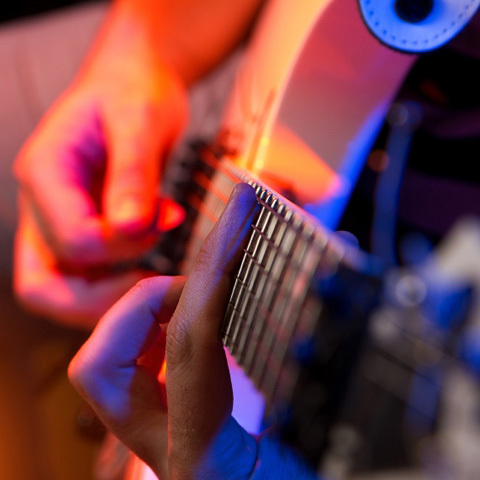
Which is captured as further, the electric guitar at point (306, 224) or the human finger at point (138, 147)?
the human finger at point (138, 147)

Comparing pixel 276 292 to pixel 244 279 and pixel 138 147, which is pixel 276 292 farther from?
pixel 138 147

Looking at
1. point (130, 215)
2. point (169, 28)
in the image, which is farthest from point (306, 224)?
point (169, 28)

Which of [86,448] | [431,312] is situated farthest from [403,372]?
[86,448]

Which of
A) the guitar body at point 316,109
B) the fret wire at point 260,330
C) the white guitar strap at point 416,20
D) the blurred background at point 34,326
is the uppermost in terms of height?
the white guitar strap at point 416,20

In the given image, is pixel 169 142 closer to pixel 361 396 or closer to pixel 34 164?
pixel 34 164

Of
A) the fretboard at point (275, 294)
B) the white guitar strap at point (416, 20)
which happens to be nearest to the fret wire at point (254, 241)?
the fretboard at point (275, 294)

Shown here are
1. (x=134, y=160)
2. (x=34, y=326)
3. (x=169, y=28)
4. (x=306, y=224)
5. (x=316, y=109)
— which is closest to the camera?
(x=306, y=224)

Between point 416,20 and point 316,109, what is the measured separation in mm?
145

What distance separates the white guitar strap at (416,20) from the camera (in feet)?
0.96

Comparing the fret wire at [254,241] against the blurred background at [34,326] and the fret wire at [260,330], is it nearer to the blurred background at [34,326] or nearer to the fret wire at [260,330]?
the fret wire at [260,330]

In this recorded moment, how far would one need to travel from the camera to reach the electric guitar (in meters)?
0.23

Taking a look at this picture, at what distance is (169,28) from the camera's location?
73 centimetres

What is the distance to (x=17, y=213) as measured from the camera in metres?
0.94

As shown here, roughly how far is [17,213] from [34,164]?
1.19 ft
